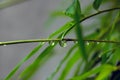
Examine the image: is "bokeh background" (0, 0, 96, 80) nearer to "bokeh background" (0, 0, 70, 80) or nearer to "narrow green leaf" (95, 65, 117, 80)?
"bokeh background" (0, 0, 70, 80)

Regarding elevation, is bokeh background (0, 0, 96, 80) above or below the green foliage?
above

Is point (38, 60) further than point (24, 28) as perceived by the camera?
No

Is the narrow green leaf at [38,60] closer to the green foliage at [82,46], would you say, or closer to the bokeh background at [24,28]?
the green foliage at [82,46]

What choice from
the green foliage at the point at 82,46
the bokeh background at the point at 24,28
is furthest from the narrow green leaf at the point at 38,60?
the bokeh background at the point at 24,28

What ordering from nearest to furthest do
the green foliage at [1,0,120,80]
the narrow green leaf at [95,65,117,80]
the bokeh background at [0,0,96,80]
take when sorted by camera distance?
the green foliage at [1,0,120,80] → the narrow green leaf at [95,65,117,80] → the bokeh background at [0,0,96,80]

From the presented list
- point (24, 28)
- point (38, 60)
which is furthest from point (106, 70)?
point (24, 28)

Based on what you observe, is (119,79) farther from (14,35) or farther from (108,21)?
(14,35)

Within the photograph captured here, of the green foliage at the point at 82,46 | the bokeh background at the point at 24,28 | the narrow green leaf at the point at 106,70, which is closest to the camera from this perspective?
the green foliage at the point at 82,46

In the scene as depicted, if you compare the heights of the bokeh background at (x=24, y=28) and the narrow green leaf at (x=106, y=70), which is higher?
the bokeh background at (x=24, y=28)

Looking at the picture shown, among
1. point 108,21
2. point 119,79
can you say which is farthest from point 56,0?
point 119,79

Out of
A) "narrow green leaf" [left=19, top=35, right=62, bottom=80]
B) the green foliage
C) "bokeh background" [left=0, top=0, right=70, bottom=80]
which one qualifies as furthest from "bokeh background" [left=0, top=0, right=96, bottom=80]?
"narrow green leaf" [left=19, top=35, right=62, bottom=80]

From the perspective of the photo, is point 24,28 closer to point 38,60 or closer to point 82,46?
point 38,60

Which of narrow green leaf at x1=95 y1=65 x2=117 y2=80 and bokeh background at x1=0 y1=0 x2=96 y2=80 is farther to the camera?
bokeh background at x1=0 y1=0 x2=96 y2=80
